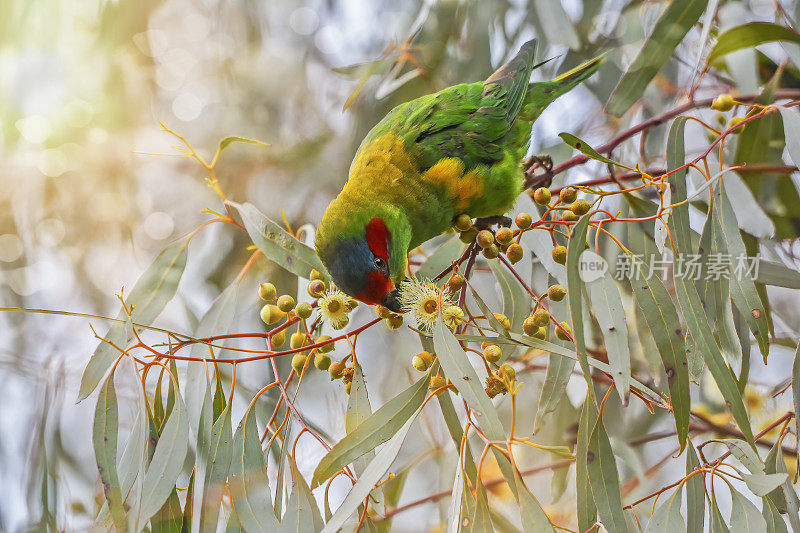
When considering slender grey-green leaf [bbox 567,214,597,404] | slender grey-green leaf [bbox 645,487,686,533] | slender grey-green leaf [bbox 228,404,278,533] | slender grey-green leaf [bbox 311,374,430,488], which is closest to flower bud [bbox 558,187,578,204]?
slender grey-green leaf [bbox 567,214,597,404]

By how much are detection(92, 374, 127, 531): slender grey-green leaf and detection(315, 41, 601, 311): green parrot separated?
0.52 meters

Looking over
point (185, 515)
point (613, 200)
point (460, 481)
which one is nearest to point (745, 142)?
point (613, 200)

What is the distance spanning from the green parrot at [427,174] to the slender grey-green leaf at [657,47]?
346mm

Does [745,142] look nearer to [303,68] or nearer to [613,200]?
[613,200]

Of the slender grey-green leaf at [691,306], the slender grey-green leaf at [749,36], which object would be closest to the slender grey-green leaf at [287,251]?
the slender grey-green leaf at [691,306]

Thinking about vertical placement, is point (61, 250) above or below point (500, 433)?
above

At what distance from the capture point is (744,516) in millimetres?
1218

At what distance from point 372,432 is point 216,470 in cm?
35

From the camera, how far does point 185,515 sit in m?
1.31

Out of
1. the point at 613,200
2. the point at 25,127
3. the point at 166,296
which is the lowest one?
the point at 166,296

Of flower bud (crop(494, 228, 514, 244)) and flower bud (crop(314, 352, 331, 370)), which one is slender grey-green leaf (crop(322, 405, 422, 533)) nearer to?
flower bud (crop(314, 352, 331, 370))

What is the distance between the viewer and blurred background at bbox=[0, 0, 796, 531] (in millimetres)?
2260

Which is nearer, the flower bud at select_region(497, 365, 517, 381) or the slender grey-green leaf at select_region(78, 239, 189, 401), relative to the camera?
the flower bud at select_region(497, 365, 517, 381)

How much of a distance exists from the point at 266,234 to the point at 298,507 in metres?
0.64
